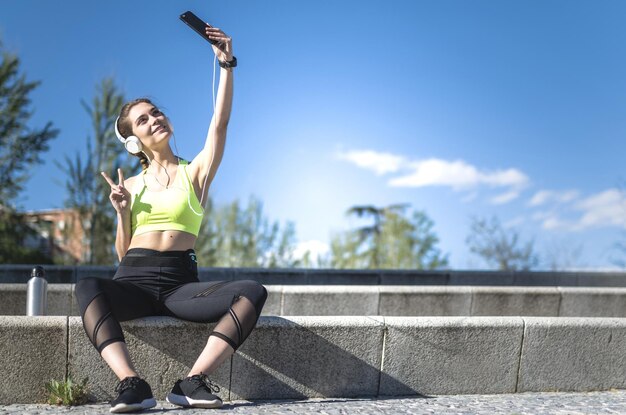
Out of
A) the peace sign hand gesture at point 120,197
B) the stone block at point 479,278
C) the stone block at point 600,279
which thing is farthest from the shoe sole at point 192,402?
the stone block at point 600,279

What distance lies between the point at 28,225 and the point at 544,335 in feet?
78.4

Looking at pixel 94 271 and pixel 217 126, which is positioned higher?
pixel 217 126

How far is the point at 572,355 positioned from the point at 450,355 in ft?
3.48

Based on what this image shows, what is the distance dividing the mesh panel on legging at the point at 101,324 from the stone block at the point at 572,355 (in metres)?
2.98

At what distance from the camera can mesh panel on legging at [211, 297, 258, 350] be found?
14.3ft

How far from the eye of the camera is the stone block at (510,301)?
368 inches

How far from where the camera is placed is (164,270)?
470 centimetres

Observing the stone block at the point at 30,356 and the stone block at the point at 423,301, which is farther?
the stone block at the point at 423,301

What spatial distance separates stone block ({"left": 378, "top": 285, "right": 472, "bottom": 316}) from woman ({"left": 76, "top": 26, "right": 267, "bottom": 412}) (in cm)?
433

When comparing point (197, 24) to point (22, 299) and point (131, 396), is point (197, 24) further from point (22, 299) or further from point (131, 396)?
point (22, 299)

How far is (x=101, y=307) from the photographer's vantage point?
430 cm

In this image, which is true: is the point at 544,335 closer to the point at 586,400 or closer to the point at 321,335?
the point at 586,400

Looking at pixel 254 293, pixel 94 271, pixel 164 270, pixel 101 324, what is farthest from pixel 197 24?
pixel 94 271

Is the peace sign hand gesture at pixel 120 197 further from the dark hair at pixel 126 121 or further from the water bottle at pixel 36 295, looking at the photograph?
the water bottle at pixel 36 295
